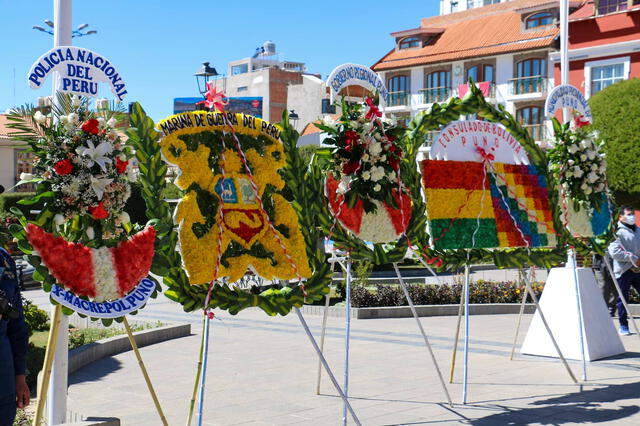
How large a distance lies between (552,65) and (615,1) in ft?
23.3

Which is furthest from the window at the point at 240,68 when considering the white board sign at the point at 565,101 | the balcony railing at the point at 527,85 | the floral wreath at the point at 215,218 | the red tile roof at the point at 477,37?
the floral wreath at the point at 215,218

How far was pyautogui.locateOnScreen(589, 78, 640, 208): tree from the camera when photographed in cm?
2577

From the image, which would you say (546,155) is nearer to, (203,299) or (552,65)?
(203,299)

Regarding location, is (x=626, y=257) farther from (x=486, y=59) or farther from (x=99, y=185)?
(x=486, y=59)

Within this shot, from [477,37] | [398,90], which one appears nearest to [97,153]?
[477,37]

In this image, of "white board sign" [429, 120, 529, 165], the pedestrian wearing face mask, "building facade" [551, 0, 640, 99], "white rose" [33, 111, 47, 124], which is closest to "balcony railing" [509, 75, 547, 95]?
"building facade" [551, 0, 640, 99]

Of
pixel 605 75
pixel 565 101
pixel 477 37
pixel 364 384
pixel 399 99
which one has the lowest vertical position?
pixel 364 384

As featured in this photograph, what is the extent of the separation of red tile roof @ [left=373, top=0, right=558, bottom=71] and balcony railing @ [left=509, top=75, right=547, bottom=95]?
5.52ft

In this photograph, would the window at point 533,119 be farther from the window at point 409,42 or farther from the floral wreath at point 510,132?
the floral wreath at point 510,132

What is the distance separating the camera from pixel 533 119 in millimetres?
47281

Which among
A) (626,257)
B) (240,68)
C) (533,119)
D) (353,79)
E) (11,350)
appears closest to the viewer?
(11,350)

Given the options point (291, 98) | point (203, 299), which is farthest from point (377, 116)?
point (291, 98)

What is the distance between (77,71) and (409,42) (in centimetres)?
4964

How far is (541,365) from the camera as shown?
1019 centimetres
